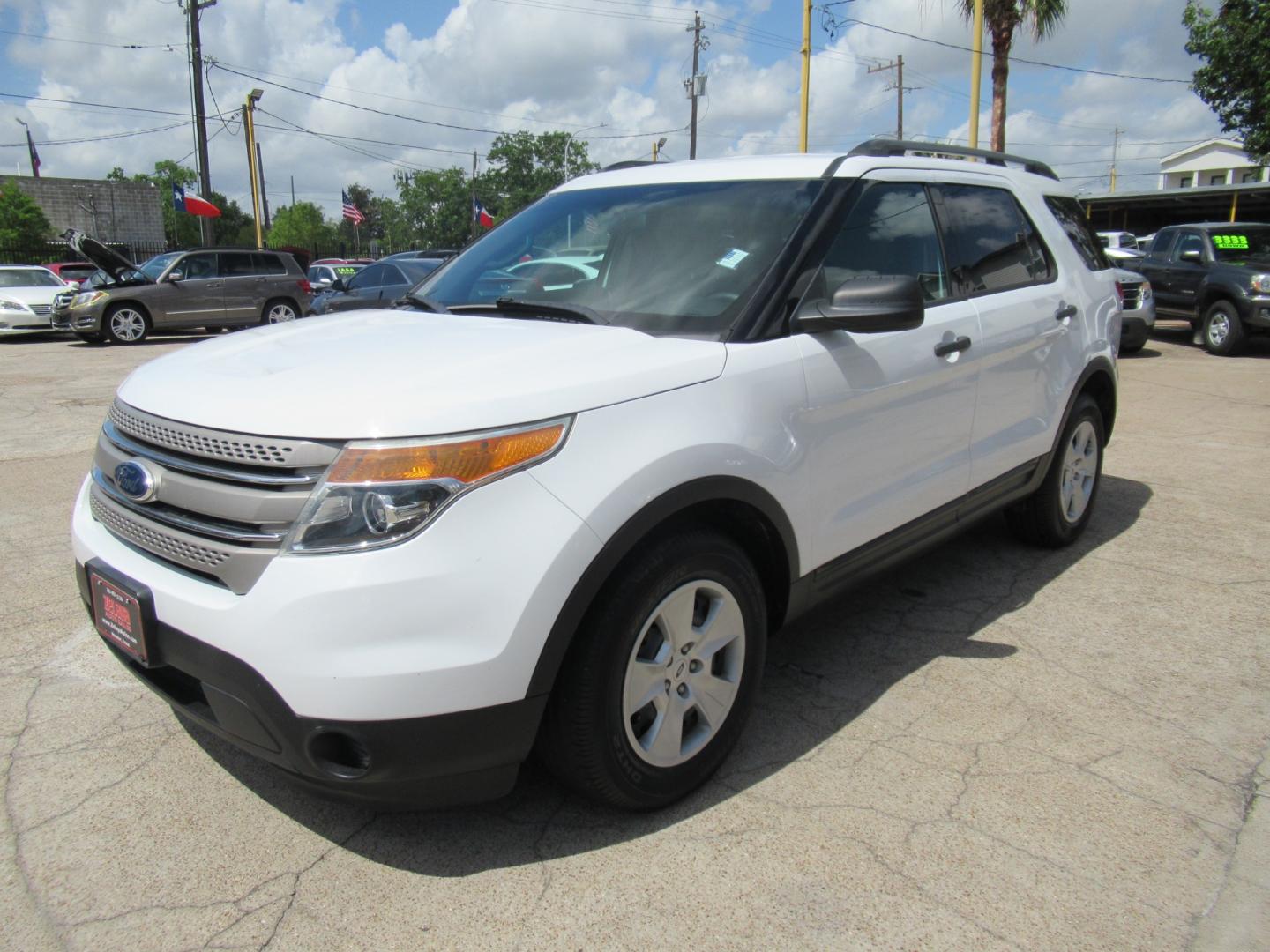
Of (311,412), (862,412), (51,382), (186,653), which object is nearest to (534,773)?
(186,653)

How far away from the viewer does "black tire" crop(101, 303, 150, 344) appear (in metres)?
16.5

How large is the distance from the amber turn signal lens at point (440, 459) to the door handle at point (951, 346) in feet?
5.98

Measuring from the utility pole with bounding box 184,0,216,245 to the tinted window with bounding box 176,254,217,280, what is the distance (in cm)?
1061

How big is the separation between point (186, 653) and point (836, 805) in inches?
69.2

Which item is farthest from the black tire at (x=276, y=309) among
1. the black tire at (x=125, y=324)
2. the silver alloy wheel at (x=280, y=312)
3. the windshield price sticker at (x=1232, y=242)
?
the windshield price sticker at (x=1232, y=242)

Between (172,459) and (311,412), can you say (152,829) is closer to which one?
(172,459)

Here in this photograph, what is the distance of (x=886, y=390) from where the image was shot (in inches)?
124

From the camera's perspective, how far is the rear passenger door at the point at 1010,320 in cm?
375

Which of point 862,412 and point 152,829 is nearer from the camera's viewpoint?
point 152,829

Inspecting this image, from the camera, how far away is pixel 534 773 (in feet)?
9.34

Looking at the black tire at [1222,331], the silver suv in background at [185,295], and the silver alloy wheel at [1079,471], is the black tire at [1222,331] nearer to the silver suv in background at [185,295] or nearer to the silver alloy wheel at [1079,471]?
the silver alloy wheel at [1079,471]

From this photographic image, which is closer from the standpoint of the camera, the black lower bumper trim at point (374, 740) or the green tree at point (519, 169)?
the black lower bumper trim at point (374, 740)

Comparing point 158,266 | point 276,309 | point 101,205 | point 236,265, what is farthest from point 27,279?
point 101,205

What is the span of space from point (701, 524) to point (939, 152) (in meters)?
2.22
